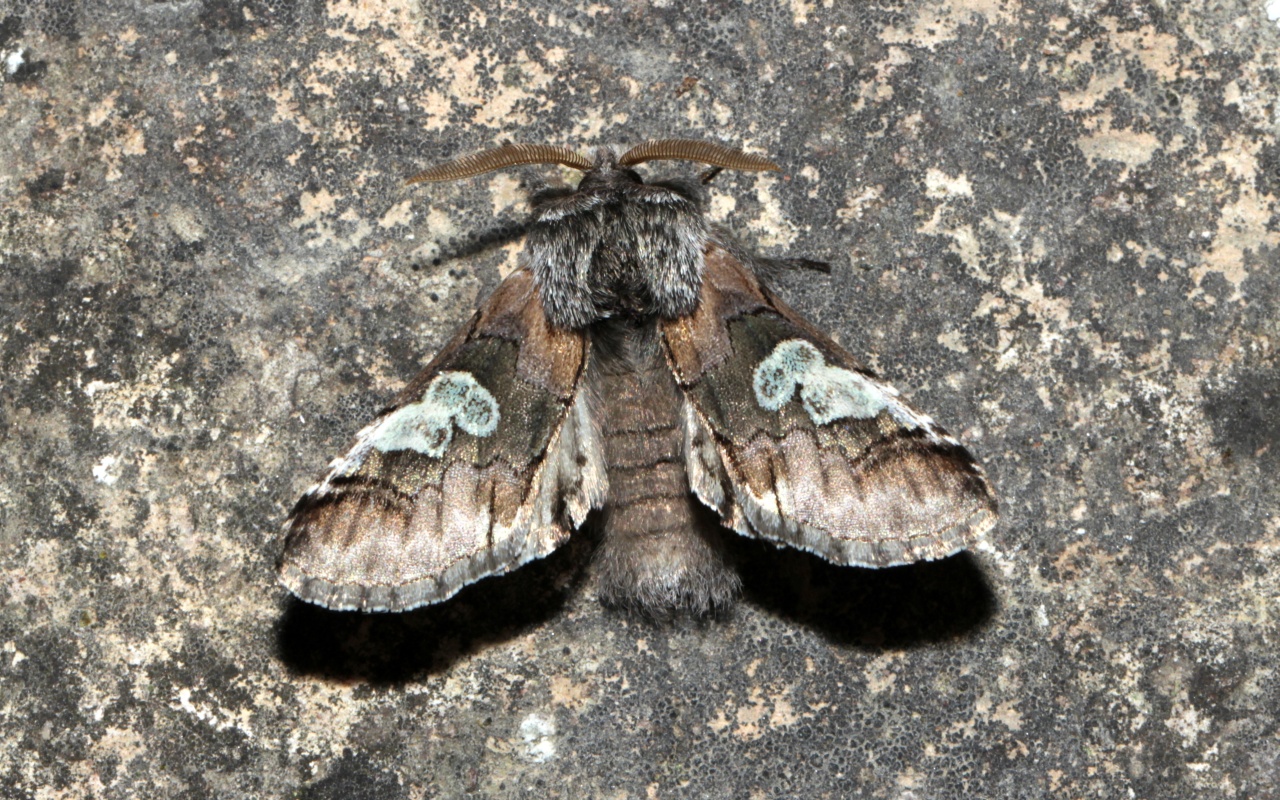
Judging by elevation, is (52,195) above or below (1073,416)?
above

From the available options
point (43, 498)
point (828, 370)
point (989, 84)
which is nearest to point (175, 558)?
point (43, 498)

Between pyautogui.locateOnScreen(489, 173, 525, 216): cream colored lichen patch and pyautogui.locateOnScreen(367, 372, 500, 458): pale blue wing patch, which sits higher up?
pyautogui.locateOnScreen(489, 173, 525, 216): cream colored lichen patch

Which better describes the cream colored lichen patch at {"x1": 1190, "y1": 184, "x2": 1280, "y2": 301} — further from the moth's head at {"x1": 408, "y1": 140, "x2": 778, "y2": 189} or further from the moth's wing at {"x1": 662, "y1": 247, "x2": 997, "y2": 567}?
the moth's head at {"x1": 408, "y1": 140, "x2": 778, "y2": 189}

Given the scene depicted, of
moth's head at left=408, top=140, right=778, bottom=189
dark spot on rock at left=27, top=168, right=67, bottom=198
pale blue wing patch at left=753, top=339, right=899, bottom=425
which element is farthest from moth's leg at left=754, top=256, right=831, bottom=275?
dark spot on rock at left=27, top=168, right=67, bottom=198

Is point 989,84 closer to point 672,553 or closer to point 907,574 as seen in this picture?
point 907,574

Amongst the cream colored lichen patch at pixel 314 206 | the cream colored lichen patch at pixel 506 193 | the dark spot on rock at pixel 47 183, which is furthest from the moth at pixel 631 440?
the dark spot on rock at pixel 47 183

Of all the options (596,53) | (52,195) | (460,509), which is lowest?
(460,509)
